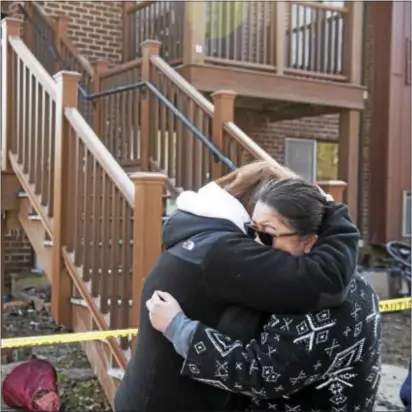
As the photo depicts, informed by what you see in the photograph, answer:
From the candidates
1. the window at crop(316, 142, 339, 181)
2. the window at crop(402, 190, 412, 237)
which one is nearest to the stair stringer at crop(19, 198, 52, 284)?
the window at crop(316, 142, 339, 181)

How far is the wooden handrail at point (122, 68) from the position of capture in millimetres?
7324

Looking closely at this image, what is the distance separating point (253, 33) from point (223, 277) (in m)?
7.01

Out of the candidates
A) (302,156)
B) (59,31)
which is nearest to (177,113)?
(59,31)

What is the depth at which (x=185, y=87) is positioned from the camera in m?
6.52

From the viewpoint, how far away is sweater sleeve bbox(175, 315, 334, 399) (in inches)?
64.1

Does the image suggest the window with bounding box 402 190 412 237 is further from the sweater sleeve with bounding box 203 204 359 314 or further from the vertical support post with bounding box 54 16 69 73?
the sweater sleeve with bounding box 203 204 359 314

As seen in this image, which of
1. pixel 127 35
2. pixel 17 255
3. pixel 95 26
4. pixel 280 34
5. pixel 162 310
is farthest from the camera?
pixel 95 26

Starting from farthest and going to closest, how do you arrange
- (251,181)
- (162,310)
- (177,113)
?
(177,113), (251,181), (162,310)

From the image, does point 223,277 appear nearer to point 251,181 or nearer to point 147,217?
point 251,181

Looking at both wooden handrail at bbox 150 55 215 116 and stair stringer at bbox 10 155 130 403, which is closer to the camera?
stair stringer at bbox 10 155 130 403

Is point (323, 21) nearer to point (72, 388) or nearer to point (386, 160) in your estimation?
point (386, 160)

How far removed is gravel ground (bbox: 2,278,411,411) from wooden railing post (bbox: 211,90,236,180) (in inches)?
85.3

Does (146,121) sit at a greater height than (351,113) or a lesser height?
lesser

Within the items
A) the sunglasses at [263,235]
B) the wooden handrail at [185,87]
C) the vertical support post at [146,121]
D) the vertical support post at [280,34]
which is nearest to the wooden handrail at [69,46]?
the vertical support post at [146,121]
